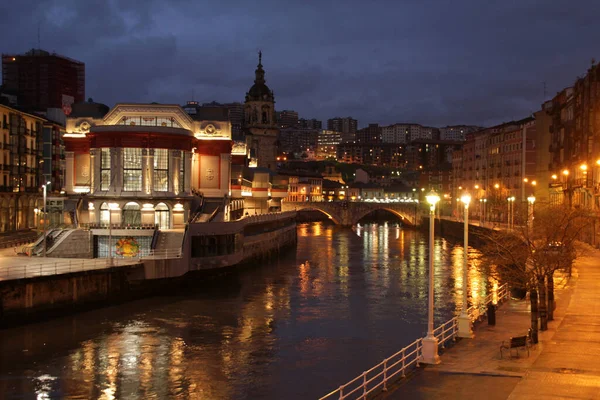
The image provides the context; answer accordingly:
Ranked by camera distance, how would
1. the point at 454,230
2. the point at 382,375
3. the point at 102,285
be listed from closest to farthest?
1. the point at 382,375
2. the point at 102,285
3. the point at 454,230

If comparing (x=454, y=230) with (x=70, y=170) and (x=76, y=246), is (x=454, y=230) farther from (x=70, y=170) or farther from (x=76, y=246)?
(x=76, y=246)

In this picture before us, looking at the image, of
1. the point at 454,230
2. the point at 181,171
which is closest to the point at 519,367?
the point at 181,171

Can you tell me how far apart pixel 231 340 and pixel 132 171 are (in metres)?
33.0

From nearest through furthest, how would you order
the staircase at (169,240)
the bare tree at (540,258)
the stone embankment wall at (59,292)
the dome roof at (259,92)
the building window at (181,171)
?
1. the bare tree at (540,258)
2. the stone embankment wall at (59,292)
3. the staircase at (169,240)
4. the building window at (181,171)
5. the dome roof at (259,92)

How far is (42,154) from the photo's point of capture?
9750 centimetres

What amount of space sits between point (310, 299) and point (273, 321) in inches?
373

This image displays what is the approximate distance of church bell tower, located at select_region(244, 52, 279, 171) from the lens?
167 metres

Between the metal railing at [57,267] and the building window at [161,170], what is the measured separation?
554 inches

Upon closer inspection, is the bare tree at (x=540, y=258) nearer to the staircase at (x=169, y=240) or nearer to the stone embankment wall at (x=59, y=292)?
the stone embankment wall at (x=59, y=292)

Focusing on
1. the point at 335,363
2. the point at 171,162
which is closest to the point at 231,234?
the point at 171,162

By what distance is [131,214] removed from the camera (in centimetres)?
6819

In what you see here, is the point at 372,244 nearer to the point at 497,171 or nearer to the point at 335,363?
→ the point at 497,171

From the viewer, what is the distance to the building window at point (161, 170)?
226 feet

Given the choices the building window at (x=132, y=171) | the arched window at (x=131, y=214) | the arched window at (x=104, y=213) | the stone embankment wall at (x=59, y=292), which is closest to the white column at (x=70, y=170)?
the arched window at (x=104, y=213)
